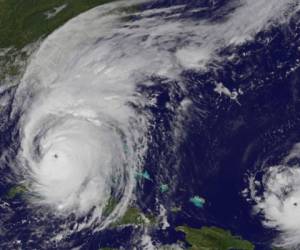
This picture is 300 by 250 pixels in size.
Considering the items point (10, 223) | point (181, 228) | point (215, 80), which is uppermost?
point (215, 80)

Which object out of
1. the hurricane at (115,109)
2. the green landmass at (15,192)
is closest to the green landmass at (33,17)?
the hurricane at (115,109)

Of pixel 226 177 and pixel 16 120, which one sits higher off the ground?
pixel 16 120

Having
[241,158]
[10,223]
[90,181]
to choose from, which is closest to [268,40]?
[241,158]

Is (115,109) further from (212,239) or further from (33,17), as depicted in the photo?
(212,239)

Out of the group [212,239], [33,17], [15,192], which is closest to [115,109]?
[33,17]

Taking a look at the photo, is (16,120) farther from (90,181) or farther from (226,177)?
(226,177)

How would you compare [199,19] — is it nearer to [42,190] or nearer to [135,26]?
[135,26]

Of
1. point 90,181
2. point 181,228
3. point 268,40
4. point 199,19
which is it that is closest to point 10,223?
point 90,181
